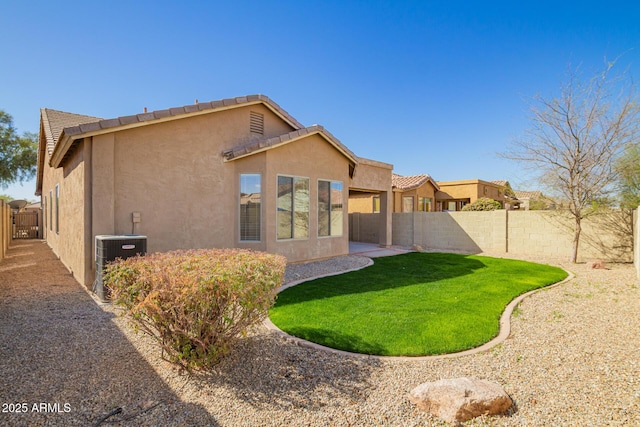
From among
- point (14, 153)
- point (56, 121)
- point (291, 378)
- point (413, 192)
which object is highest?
point (14, 153)

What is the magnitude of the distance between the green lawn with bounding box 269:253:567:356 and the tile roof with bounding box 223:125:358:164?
498cm

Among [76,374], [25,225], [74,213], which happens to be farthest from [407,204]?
[25,225]

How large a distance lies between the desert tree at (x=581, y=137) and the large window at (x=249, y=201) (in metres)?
12.6

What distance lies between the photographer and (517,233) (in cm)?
1647

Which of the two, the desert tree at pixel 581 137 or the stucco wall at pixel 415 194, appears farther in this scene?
the stucco wall at pixel 415 194

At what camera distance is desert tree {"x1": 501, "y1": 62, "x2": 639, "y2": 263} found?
12797 millimetres

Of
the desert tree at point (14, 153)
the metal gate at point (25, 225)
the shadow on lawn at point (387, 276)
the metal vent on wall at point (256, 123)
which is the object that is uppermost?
the desert tree at point (14, 153)

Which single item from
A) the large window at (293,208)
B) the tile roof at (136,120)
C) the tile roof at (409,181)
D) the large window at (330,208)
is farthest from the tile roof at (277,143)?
the tile roof at (409,181)

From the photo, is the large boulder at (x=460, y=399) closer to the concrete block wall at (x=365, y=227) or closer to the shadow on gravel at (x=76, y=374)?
the shadow on gravel at (x=76, y=374)

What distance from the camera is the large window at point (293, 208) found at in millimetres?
11891

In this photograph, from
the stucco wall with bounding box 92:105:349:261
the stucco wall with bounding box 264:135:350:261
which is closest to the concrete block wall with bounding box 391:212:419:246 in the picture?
the stucco wall with bounding box 264:135:350:261

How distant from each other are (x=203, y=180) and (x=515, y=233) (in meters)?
15.6

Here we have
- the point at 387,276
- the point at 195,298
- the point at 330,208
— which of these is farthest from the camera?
the point at 330,208

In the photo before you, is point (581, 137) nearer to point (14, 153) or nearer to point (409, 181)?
point (409, 181)
